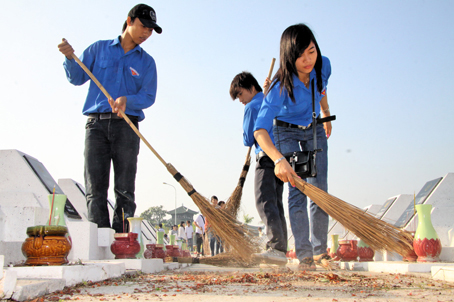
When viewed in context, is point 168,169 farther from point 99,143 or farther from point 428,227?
point 428,227

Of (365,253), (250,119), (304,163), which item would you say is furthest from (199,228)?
(304,163)

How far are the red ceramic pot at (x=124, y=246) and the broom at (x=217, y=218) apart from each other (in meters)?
0.64

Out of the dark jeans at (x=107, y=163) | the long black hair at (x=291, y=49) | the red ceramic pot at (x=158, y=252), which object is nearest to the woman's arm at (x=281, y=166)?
the long black hair at (x=291, y=49)

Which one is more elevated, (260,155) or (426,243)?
(260,155)

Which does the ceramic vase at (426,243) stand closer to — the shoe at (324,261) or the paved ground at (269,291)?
the shoe at (324,261)

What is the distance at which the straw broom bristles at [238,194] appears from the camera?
4941 mm

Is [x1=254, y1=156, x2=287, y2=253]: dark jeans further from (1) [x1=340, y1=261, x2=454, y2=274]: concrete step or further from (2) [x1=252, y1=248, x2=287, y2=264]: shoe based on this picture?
(1) [x1=340, y1=261, x2=454, y2=274]: concrete step

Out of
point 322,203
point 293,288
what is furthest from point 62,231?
point 322,203

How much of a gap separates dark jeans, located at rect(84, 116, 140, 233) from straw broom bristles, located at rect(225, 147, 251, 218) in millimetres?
1340

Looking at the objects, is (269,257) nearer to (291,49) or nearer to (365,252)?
(291,49)

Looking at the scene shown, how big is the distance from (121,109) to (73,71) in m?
0.70

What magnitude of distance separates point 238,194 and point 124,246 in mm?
1601

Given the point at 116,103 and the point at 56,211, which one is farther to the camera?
the point at 116,103

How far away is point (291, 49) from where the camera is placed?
3236 mm
